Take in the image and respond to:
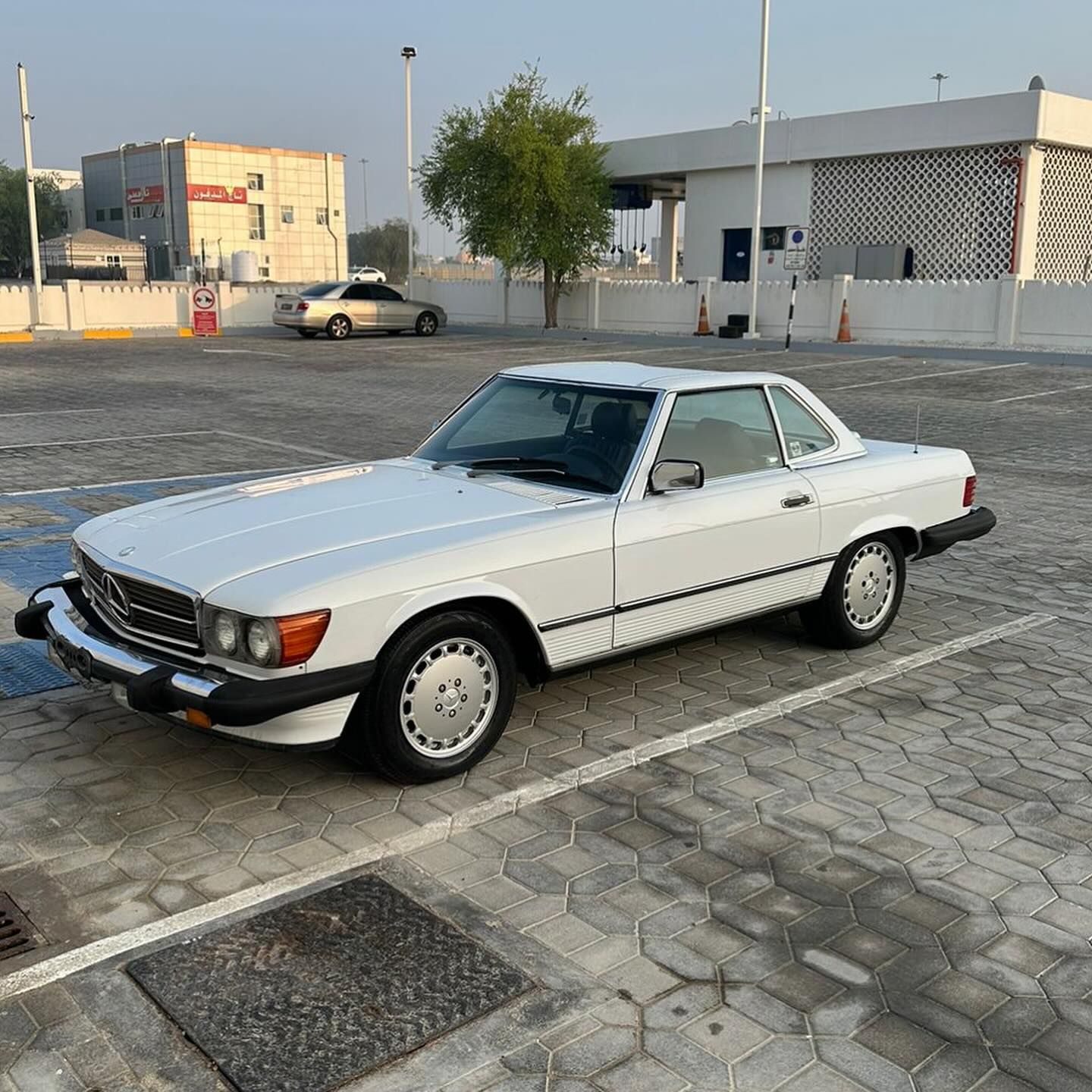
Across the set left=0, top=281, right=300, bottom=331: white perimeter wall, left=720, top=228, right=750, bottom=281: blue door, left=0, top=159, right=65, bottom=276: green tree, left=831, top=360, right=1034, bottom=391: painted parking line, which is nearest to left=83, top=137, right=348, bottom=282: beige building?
left=0, top=159, right=65, bottom=276: green tree

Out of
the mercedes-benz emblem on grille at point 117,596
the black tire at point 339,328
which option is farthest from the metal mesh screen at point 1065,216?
the mercedes-benz emblem on grille at point 117,596

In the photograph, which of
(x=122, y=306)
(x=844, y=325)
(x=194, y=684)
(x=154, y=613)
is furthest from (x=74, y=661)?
(x=122, y=306)

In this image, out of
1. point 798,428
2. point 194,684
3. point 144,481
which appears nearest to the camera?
point 194,684

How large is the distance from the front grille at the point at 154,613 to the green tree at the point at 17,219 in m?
88.5

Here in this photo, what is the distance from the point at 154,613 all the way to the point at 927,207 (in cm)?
2947

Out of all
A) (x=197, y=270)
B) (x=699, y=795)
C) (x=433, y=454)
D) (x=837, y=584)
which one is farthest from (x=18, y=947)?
(x=197, y=270)

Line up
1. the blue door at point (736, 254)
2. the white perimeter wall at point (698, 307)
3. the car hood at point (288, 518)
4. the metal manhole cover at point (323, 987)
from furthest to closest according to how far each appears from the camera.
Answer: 1. the blue door at point (736, 254)
2. the white perimeter wall at point (698, 307)
3. the car hood at point (288, 518)
4. the metal manhole cover at point (323, 987)

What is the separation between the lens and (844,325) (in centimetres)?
2878

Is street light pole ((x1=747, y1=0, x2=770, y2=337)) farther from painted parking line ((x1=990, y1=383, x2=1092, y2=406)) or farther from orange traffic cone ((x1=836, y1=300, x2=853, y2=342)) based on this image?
painted parking line ((x1=990, y1=383, x2=1092, y2=406))

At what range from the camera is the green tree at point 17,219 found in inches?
3423

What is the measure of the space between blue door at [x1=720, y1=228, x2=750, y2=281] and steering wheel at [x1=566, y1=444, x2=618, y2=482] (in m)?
30.4

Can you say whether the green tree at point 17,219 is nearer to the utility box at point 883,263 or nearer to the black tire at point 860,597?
the utility box at point 883,263

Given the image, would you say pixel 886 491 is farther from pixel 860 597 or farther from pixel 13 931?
pixel 13 931

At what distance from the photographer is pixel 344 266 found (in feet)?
316
